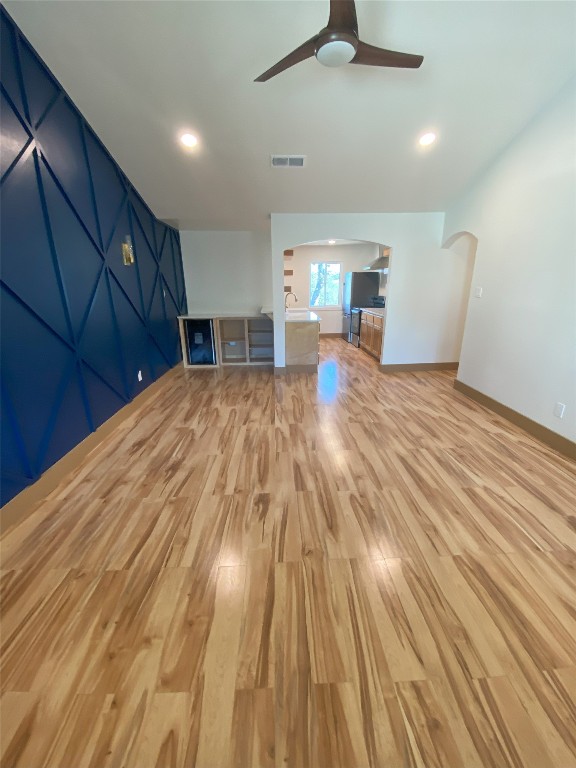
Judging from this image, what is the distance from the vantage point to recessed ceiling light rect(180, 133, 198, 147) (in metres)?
3.11

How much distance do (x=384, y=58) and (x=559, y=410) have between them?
3.18m

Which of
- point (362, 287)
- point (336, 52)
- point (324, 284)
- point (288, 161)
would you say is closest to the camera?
point (336, 52)

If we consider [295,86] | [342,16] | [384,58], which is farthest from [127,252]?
[384,58]

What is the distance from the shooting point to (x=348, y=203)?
4355 millimetres

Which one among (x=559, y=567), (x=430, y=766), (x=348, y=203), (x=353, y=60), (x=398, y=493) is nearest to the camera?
(x=430, y=766)

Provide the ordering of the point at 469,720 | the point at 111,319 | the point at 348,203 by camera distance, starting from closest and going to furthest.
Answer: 1. the point at 469,720
2. the point at 111,319
3. the point at 348,203

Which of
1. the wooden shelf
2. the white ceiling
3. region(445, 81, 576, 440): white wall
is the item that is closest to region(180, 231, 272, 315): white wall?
the wooden shelf

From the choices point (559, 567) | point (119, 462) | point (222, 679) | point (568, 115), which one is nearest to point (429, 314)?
point (568, 115)

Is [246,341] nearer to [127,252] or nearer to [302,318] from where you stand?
[302,318]

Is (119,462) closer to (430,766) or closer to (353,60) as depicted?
(430,766)

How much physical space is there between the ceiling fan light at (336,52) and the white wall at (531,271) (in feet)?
7.16

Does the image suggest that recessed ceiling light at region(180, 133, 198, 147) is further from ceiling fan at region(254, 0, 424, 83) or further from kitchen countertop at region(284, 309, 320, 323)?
kitchen countertop at region(284, 309, 320, 323)

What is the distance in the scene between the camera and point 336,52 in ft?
6.41

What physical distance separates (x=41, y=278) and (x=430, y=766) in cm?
337
